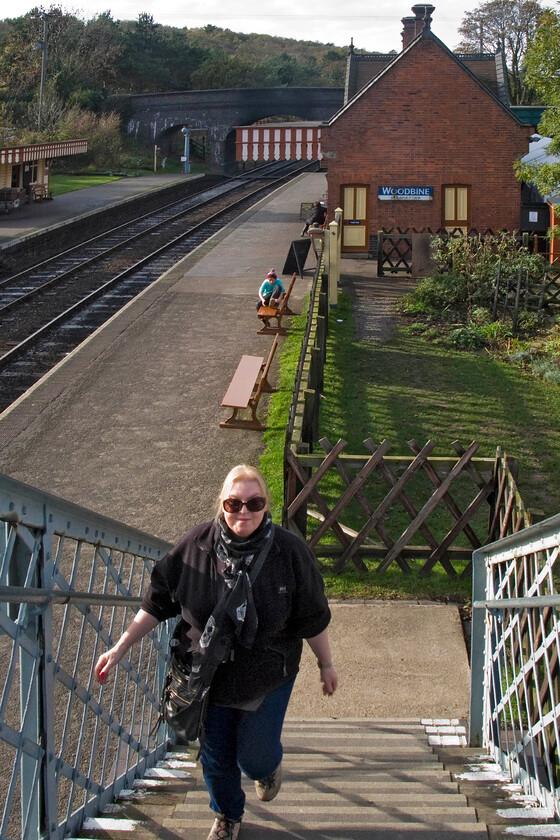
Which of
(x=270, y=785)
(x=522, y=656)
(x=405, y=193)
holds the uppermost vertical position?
(x=405, y=193)

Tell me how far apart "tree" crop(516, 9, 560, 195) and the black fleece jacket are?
54.3ft

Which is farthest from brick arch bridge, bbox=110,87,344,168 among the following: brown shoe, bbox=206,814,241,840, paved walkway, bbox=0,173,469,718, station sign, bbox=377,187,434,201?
brown shoe, bbox=206,814,241,840

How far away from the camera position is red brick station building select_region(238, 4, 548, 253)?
26.8 meters

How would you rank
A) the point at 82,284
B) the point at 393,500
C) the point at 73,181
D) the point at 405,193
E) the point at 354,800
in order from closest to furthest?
the point at 354,800 < the point at 393,500 < the point at 82,284 < the point at 405,193 < the point at 73,181

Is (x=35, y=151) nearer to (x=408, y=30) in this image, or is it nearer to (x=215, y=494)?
(x=408, y=30)

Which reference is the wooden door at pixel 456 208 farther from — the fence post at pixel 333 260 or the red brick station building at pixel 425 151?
the fence post at pixel 333 260

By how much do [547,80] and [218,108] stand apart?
1904 inches

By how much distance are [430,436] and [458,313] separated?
Result: 7.77m

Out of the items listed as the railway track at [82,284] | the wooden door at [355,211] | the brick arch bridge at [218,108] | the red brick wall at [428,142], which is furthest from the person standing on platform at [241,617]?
the brick arch bridge at [218,108]

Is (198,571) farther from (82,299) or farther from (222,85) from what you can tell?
(222,85)

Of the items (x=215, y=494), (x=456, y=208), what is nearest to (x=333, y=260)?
(x=456, y=208)

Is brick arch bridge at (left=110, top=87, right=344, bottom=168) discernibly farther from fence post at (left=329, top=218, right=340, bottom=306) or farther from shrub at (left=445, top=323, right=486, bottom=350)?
shrub at (left=445, top=323, right=486, bottom=350)

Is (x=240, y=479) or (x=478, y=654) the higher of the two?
(x=240, y=479)

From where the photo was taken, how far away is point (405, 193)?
27.9 meters
